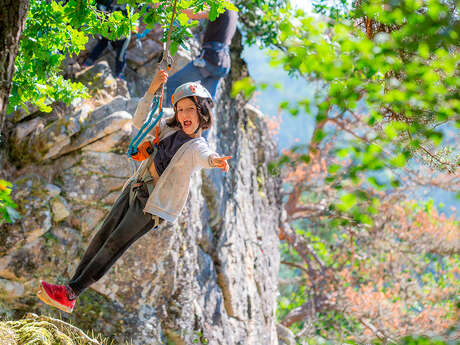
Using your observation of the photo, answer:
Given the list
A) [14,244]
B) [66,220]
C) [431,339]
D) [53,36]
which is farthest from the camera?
[66,220]

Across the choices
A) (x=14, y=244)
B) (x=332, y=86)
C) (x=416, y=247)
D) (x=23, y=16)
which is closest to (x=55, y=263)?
(x=14, y=244)

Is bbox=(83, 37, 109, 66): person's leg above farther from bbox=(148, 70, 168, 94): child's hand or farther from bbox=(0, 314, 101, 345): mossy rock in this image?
bbox=(0, 314, 101, 345): mossy rock

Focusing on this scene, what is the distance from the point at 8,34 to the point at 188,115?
5.42 feet

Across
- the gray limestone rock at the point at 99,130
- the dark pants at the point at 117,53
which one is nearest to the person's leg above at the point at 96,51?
the dark pants at the point at 117,53

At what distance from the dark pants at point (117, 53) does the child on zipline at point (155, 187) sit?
4.07 meters

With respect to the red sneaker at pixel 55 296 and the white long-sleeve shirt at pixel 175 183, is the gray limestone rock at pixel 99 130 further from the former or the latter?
the red sneaker at pixel 55 296

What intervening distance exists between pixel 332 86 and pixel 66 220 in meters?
4.57

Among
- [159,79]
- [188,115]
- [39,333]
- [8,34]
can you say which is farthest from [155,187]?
[39,333]

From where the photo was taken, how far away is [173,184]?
12.4 ft

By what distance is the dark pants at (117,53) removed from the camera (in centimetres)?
757

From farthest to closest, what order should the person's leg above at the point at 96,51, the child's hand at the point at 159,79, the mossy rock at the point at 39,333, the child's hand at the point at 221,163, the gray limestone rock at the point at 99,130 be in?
the person's leg above at the point at 96,51, the gray limestone rock at the point at 99,130, the mossy rock at the point at 39,333, the child's hand at the point at 159,79, the child's hand at the point at 221,163

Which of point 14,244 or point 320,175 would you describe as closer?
point 14,244

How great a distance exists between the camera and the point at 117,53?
7.66 metres

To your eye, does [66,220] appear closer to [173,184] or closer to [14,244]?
[14,244]
